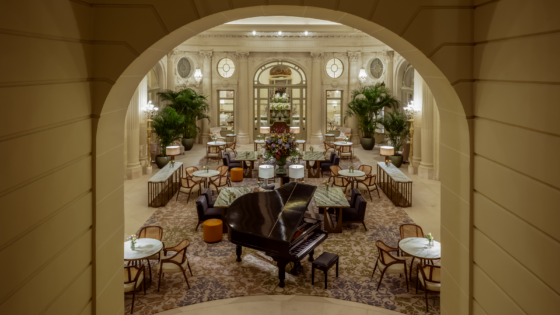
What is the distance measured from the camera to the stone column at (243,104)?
2289cm

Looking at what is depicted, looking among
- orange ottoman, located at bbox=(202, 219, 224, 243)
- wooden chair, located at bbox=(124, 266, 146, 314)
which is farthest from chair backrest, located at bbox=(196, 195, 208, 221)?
wooden chair, located at bbox=(124, 266, 146, 314)

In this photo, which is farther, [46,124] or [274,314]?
[274,314]

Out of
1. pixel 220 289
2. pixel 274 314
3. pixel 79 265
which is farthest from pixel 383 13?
pixel 220 289

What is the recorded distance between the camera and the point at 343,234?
33.7 ft

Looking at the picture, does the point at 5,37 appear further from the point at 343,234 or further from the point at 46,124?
the point at 343,234

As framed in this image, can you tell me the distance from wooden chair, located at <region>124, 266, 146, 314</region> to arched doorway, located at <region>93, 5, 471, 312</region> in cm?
339

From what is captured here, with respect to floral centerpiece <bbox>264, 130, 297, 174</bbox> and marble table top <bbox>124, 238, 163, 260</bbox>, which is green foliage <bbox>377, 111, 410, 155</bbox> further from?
marble table top <bbox>124, 238, 163, 260</bbox>

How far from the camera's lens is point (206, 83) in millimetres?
23125

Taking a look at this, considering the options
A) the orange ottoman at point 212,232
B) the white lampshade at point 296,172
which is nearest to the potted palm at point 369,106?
the white lampshade at point 296,172

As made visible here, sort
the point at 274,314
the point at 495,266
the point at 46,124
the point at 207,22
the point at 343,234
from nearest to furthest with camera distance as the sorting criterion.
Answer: the point at 46,124
the point at 495,266
the point at 207,22
the point at 274,314
the point at 343,234

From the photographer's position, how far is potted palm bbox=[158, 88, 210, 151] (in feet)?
68.5

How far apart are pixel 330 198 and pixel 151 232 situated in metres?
4.15

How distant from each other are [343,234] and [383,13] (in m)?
7.61

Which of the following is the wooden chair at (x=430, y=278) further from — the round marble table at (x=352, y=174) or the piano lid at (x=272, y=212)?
the round marble table at (x=352, y=174)
